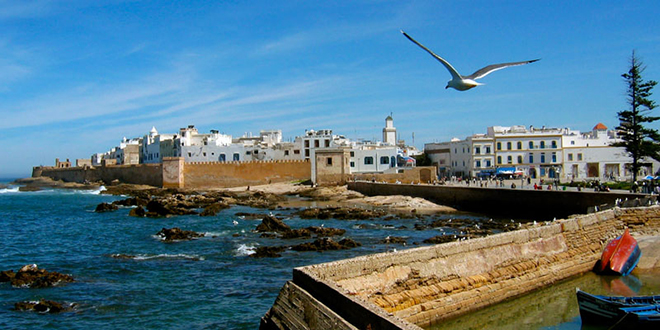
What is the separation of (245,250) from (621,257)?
11.0 meters

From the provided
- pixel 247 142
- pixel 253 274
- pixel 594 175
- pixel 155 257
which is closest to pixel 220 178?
pixel 247 142

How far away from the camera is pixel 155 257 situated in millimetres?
17000

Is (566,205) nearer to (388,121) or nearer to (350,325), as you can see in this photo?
(350,325)

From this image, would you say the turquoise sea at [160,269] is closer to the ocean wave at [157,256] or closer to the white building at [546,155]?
the ocean wave at [157,256]

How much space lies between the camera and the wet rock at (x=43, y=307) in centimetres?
1099

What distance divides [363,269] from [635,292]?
21.3 feet

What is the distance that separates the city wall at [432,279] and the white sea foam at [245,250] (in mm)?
8549

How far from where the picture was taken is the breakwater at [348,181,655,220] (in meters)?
21.5

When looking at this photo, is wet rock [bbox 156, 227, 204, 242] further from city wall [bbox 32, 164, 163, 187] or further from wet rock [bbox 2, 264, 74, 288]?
city wall [bbox 32, 164, 163, 187]

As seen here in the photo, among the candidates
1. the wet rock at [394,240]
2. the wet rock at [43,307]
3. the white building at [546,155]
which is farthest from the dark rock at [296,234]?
the white building at [546,155]

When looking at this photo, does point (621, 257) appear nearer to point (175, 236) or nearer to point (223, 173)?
point (175, 236)

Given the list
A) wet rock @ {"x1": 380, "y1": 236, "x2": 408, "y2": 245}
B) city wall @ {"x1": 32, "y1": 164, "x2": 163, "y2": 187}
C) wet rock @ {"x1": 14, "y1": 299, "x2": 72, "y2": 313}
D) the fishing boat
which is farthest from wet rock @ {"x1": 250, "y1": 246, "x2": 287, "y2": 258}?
city wall @ {"x1": 32, "y1": 164, "x2": 163, "y2": 187}

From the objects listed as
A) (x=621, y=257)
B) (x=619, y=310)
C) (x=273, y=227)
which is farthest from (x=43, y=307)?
(x=621, y=257)

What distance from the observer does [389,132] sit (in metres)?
68.8
